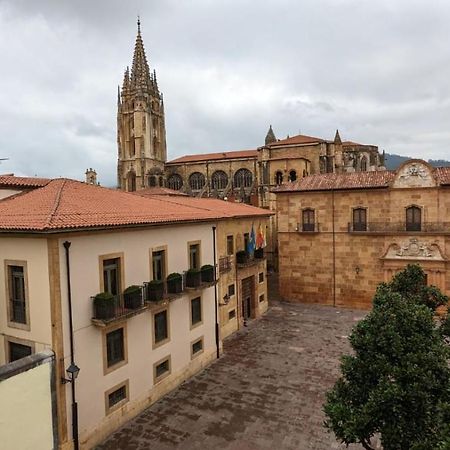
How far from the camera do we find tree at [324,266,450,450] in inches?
318

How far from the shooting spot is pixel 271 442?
41.8 ft

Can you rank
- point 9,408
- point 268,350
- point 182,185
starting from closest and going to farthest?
point 9,408 < point 268,350 < point 182,185

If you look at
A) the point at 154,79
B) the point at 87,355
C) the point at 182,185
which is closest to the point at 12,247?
the point at 87,355

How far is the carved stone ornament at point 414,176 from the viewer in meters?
26.3

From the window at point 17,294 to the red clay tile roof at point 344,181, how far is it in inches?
873

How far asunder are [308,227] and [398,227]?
255 inches

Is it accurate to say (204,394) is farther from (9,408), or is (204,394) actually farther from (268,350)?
(9,408)

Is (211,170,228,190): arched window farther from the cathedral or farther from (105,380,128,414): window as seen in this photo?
(105,380,128,414): window

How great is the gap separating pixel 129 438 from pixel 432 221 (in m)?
23.1

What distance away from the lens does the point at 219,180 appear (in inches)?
2477

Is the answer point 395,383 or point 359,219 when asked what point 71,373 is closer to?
point 395,383

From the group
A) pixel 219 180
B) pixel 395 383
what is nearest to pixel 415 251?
pixel 395 383

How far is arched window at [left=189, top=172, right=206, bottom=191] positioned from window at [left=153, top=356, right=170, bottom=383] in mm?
49385

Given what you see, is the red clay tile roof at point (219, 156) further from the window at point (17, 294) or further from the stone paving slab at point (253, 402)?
the window at point (17, 294)
